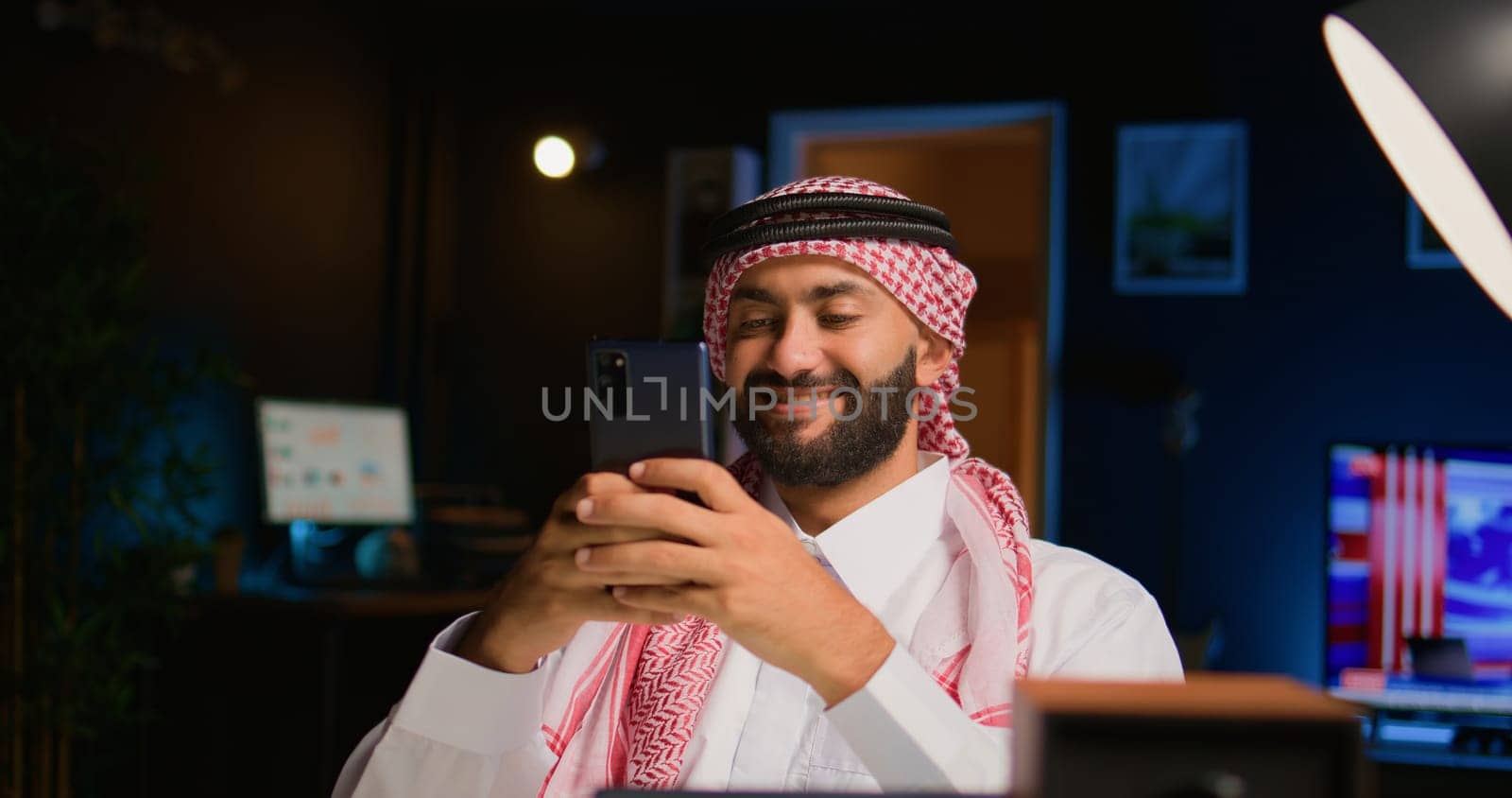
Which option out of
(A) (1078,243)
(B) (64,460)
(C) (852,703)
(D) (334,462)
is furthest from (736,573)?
(A) (1078,243)

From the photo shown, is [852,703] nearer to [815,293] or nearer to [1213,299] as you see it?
[815,293]

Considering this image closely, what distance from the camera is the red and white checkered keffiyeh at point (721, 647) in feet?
4.66

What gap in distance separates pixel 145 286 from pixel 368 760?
2619 millimetres

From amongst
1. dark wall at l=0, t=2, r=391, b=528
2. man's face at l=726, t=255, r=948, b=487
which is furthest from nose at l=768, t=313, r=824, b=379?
dark wall at l=0, t=2, r=391, b=528

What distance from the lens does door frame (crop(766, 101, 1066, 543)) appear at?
14.5ft

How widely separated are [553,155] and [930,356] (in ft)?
10.8

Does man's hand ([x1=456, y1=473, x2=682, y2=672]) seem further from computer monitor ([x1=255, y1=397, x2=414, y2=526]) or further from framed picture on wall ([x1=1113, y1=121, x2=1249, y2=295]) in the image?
framed picture on wall ([x1=1113, y1=121, x2=1249, y2=295])

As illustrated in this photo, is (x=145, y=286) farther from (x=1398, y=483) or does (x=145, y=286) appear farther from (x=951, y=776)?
(x=1398, y=483)

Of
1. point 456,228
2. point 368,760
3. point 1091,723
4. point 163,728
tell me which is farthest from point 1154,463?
point 1091,723

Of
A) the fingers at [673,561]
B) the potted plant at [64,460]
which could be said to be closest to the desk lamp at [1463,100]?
the fingers at [673,561]

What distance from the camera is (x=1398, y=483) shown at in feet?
12.5

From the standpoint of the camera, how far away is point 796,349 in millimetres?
1509

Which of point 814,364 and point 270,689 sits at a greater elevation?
point 814,364

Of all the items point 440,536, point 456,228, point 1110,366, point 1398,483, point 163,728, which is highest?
point 456,228
